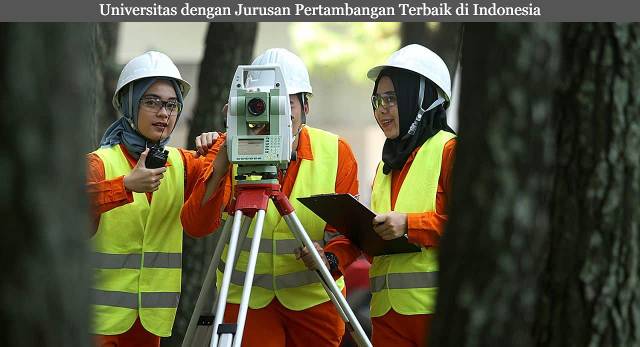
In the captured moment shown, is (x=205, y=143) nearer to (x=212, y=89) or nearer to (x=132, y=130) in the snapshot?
(x=132, y=130)

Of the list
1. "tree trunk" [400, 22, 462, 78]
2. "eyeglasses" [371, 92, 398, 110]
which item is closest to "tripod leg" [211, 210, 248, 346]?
"eyeglasses" [371, 92, 398, 110]

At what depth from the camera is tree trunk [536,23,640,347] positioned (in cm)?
363

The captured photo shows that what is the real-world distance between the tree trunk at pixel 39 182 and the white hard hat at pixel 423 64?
3293mm

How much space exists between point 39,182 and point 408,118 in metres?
3.36

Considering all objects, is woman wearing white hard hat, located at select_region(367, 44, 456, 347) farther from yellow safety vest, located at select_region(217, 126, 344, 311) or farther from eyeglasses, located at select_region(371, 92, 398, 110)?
yellow safety vest, located at select_region(217, 126, 344, 311)

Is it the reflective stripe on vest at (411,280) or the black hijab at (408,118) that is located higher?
the black hijab at (408,118)

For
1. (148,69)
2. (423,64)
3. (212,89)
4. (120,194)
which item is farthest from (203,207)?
(212,89)

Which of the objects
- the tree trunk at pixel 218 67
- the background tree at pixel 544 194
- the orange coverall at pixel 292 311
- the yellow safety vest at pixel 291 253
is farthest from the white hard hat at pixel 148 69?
the background tree at pixel 544 194

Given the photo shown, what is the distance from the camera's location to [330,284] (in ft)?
16.5

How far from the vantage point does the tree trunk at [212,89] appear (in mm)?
7395

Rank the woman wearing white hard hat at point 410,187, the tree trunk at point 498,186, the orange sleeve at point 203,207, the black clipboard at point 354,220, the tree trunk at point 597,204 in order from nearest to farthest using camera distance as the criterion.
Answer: the tree trunk at point 498,186, the tree trunk at point 597,204, the black clipboard at point 354,220, the woman wearing white hard hat at point 410,187, the orange sleeve at point 203,207

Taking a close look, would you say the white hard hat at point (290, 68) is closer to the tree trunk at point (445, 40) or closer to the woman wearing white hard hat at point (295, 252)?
the woman wearing white hard hat at point (295, 252)

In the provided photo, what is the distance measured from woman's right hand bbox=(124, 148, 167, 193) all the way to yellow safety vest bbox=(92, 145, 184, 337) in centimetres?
32

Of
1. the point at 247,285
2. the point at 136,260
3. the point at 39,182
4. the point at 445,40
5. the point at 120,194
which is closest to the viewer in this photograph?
the point at 39,182
